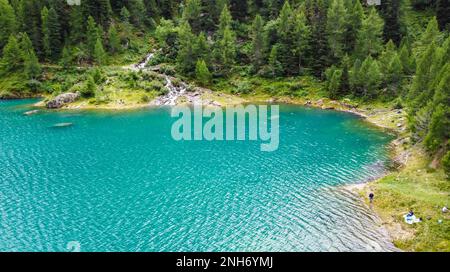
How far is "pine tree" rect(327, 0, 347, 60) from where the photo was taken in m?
126

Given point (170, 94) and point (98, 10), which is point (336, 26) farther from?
point (98, 10)

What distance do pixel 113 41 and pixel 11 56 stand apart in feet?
119

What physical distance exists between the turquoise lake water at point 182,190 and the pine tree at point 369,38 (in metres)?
40.5

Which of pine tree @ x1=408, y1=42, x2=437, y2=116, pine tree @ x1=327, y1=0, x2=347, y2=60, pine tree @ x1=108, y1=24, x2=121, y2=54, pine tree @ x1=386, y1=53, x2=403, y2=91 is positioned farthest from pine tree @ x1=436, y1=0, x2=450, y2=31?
pine tree @ x1=108, y1=24, x2=121, y2=54

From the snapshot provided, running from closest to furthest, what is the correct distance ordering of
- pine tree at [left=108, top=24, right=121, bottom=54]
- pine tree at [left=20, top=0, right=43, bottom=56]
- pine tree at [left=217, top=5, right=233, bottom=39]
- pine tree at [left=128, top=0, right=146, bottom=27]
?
1. pine tree at [left=217, top=5, right=233, bottom=39]
2. pine tree at [left=108, top=24, right=121, bottom=54]
3. pine tree at [left=20, top=0, right=43, bottom=56]
4. pine tree at [left=128, top=0, right=146, bottom=27]

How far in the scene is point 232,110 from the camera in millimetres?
109938

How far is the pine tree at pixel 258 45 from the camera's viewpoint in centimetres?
13162

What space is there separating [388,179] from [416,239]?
16.5m

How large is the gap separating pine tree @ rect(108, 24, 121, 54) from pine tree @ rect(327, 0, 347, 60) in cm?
7935

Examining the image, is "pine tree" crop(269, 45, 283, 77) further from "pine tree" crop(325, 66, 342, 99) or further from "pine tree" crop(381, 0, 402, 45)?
"pine tree" crop(381, 0, 402, 45)

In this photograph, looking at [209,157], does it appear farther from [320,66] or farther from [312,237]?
[320,66]

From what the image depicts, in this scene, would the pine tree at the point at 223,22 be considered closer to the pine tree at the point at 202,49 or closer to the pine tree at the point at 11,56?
the pine tree at the point at 202,49

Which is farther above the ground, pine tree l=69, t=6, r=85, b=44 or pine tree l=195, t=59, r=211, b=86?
pine tree l=69, t=6, r=85, b=44

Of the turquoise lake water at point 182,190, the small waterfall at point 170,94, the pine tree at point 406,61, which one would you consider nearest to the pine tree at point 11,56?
the small waterfall at point 170,94
